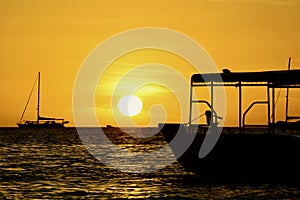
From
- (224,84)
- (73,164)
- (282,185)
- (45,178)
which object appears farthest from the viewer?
(73,164)

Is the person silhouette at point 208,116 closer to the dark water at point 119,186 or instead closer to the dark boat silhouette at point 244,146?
the dark boat silhouette at point 244,146

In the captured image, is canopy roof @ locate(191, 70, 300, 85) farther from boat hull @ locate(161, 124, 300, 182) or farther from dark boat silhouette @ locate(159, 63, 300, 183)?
boat hull @ locate(161, 124, 300, 182)

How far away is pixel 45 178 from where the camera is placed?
1949 inches

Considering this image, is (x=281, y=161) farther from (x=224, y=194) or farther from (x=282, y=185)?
(x=224, y=194)

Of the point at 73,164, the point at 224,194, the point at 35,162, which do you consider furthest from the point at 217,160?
the point at 35,162

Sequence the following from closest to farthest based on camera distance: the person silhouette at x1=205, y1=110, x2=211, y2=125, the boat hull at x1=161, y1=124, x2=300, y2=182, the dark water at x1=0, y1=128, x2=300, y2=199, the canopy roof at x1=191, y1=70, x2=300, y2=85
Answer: the dark water at x1=0, y1=128, x2=300, y2=199 → the canopy roof at x1=191, y1=70, x2=300, y2=85 → the boat hull at x1=161, y1=124, x2=300, y2=182 → the person silhouette at x1=205, y1=110, x2=211, y2=125

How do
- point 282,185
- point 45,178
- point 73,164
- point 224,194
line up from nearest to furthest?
point 224,194 < point 282,185 < point 45,178 < point 73,164

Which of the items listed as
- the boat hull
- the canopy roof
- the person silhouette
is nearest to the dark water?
the boat hull

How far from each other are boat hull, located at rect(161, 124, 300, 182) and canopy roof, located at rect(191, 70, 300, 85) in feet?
10.7

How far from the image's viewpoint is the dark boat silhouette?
137 feet

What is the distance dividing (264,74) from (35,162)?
105ft

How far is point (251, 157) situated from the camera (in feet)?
140

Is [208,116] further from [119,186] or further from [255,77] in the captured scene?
[119,186]

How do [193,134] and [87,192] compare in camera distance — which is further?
[193,134]
